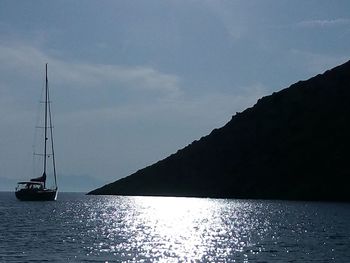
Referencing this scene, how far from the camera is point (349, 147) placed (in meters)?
196

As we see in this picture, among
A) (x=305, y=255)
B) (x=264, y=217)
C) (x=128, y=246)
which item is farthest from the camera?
(x=264, y=217)

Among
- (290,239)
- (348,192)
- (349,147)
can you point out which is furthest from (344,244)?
(349,147)

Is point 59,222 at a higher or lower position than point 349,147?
lower

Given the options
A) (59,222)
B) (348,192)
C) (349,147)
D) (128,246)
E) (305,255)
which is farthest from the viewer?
(349,147)

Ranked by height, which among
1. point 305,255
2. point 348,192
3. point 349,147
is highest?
point 349,147

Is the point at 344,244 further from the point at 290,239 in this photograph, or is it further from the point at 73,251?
the point at 73,251

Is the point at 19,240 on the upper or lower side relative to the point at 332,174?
lower

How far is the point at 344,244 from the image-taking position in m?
69.9

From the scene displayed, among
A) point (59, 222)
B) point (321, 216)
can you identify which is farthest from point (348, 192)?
point (59, 222)

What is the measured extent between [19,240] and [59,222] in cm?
3105

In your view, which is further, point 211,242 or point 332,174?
point 332,174

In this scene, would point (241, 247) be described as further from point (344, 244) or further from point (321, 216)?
point (321, 216)

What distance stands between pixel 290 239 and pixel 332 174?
12032cm

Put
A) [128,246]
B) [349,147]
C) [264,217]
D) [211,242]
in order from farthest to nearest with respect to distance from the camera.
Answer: [349,147] < [264,217] < [211,242] < [128,246]
